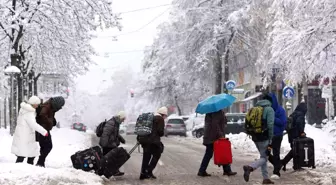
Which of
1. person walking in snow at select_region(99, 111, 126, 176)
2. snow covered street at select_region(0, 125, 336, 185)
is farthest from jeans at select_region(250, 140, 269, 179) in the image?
person walking in snow at select_region(99, 111, 126, 176)

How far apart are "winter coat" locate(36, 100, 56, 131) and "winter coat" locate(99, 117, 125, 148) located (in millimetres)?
1131

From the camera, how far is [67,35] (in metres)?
22.9

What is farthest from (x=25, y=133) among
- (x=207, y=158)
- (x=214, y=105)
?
(x=214, y=105)

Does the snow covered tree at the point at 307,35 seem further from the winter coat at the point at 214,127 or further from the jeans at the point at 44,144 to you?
the jeans at the point at 44,144

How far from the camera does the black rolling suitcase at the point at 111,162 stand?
36.7 ft

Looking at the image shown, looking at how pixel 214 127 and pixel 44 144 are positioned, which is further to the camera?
pixel 214 127

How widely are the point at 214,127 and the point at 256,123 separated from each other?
1.40 meters

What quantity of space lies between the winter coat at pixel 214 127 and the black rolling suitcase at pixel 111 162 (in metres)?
1.84

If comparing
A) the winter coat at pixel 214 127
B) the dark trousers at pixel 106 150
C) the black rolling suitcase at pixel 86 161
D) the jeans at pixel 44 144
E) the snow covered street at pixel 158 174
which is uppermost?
the winter coat at pixel 214 127

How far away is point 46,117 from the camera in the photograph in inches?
453

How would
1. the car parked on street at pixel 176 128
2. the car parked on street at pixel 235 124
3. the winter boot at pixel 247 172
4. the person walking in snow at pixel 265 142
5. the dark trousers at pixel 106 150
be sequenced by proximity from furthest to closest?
the car parked on street at pixel 176 128 < the car parked on street at pixel 235 124 < the dark trousers at pixel 106 150 < the person walking in snow at pixel 265 142 < the winter boot at pixel 247 172

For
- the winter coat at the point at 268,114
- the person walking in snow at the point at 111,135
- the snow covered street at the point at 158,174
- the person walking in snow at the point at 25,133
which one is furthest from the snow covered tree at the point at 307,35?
the person walking in snow at the point at 25,133

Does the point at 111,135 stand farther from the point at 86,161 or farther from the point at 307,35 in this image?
the point at 307,35

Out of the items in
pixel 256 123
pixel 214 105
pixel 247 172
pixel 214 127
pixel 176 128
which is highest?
pixel 214 105
